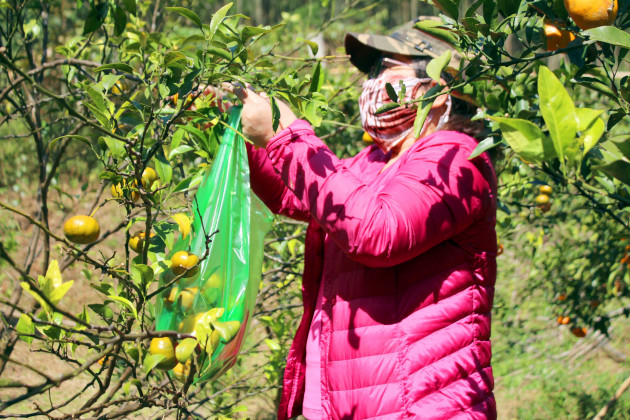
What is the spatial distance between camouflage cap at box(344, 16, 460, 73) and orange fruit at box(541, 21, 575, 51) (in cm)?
38

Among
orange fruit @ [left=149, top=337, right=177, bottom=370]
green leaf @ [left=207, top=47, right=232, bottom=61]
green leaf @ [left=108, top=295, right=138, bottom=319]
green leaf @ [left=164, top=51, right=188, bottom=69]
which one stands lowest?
orange fruit @ [left=149, top=337, right=177, bottom=370]

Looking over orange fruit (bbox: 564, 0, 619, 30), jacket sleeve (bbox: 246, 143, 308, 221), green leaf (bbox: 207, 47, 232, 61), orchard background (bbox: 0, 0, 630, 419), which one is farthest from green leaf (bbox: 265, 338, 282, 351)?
orange fruit (bbox: 564, 0, 619, 30)

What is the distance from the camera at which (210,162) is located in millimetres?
1313

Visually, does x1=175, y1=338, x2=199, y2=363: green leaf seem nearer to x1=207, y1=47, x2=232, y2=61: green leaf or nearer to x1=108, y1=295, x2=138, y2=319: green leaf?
x1=108, y1=295, x2=138, y2=319: green leaf

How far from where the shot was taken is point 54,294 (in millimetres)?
1028

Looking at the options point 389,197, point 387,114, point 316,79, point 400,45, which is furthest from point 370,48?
point 389,197

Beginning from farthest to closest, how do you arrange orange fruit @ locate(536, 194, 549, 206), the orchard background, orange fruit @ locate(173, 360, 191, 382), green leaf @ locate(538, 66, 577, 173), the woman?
orange fruit @ locate(536, 194, 549, 206) → orange fruit @ locate(173, 360, 191, 382) → the woman → the orchard background → green leaf @ locate(538, 66, 577, 173)

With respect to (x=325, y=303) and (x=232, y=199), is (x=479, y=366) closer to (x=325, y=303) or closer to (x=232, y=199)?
(x=325, y=303)

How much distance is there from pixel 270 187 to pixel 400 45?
461mm

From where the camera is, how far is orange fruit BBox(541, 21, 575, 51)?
1.07 metres

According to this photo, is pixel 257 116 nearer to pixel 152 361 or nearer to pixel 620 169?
pixel 152 361

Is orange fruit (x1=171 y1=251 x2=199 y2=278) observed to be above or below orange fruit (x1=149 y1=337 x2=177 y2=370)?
above

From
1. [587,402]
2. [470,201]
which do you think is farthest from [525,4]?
[587,402]

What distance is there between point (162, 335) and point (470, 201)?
622 millimetres
